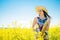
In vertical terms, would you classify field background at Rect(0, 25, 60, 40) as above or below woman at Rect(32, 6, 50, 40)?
below

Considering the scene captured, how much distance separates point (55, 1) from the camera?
122 inches

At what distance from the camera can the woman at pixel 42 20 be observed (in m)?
2.97

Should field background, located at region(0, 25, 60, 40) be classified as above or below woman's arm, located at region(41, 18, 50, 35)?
below

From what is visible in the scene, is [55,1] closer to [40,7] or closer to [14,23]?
[40,7]

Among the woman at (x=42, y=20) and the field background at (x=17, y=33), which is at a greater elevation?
the woman at (x=42, y=20)

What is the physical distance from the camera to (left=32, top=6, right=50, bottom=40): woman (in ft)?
9.75

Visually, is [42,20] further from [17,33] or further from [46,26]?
[17,33]

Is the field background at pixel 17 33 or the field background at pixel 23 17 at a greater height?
the field background at pixel 23 17

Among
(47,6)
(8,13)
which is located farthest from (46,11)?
(8,13)

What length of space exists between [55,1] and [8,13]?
65 centimetres

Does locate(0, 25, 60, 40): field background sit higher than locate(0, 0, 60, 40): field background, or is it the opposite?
locate(0, 0, 60, 40): field background

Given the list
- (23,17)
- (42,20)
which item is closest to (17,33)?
(23,17)

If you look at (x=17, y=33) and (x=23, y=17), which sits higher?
(x=23, y=17)

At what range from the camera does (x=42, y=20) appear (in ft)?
9.79
